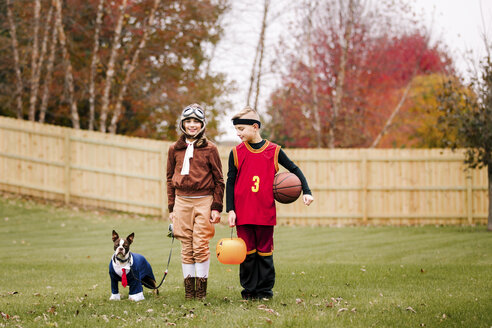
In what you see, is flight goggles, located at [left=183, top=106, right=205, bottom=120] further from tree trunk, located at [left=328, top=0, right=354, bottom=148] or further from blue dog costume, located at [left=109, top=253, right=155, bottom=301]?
tree trunk, located at [left=328, top=0, right=354, bottom=148]

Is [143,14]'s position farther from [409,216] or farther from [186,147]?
[186,147]

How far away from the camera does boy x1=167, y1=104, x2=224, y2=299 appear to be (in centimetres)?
605

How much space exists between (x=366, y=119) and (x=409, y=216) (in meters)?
7.31

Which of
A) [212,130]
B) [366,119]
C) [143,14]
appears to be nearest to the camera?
[143,14]

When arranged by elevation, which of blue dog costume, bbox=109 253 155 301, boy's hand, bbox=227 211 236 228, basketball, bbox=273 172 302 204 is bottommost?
blue dog costume, bbox=109 253 155 301

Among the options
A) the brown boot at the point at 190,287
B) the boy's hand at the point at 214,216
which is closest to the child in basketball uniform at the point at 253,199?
the boy's hand at the point at 214,216

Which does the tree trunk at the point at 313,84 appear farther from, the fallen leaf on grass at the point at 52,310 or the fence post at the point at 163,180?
the fallen leaf on grass at the point at 52,310

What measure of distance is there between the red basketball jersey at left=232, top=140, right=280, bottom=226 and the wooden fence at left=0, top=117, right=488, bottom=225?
35.4 ft

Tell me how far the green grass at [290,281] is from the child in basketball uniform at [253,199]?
29 cm

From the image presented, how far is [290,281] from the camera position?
7.62 metres

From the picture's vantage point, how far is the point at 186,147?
6.20 meters

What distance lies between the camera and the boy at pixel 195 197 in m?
6.05

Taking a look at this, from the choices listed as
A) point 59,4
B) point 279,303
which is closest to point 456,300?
point 279,303

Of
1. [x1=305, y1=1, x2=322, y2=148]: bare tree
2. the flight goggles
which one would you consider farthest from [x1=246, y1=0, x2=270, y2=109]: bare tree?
the flight goggles
